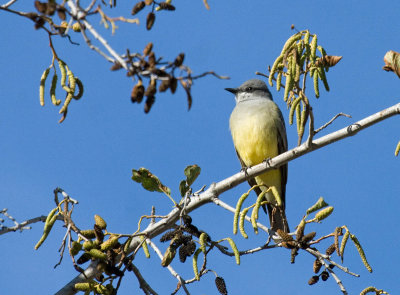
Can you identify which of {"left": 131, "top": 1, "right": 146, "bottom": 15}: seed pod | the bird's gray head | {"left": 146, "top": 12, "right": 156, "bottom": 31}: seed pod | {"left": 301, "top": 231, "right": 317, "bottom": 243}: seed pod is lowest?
{"left": 301, "top": 231, "right": 317, "bottom": 243}: seed pod

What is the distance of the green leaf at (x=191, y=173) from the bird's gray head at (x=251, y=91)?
449 centimetres

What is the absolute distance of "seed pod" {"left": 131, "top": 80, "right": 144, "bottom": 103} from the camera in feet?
8.61

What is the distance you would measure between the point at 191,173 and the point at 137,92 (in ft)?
6.32

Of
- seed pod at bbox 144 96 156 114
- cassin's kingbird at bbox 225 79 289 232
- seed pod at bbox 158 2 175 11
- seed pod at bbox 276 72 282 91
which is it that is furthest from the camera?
cassin's kingbird at bbox 225 79 289 232

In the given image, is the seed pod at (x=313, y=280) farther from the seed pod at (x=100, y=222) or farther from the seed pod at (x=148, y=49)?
the seed pod at (x=148, y=49)

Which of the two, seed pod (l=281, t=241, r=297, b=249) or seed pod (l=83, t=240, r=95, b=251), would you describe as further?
seed pod (l=281, t=241, r=297, b=249)

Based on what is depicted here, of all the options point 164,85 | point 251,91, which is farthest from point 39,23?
point 251,91

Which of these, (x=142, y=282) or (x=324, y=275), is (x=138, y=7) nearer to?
(x=142, y=282)

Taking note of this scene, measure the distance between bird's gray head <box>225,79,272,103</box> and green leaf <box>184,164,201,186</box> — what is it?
4.49 meters

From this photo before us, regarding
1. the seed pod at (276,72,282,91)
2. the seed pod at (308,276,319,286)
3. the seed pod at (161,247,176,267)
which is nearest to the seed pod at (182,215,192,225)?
the seed pod at (161,247,176,267)

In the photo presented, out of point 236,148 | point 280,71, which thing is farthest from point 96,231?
point 236,148

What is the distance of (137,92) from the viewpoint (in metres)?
2.63

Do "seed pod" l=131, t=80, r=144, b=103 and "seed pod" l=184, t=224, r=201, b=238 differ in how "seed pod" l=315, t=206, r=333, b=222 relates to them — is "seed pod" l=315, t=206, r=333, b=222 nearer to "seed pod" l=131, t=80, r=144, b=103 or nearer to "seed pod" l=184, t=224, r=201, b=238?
"seed pod" l=184, t=224, r=201, b=238

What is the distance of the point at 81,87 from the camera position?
11.2ft
